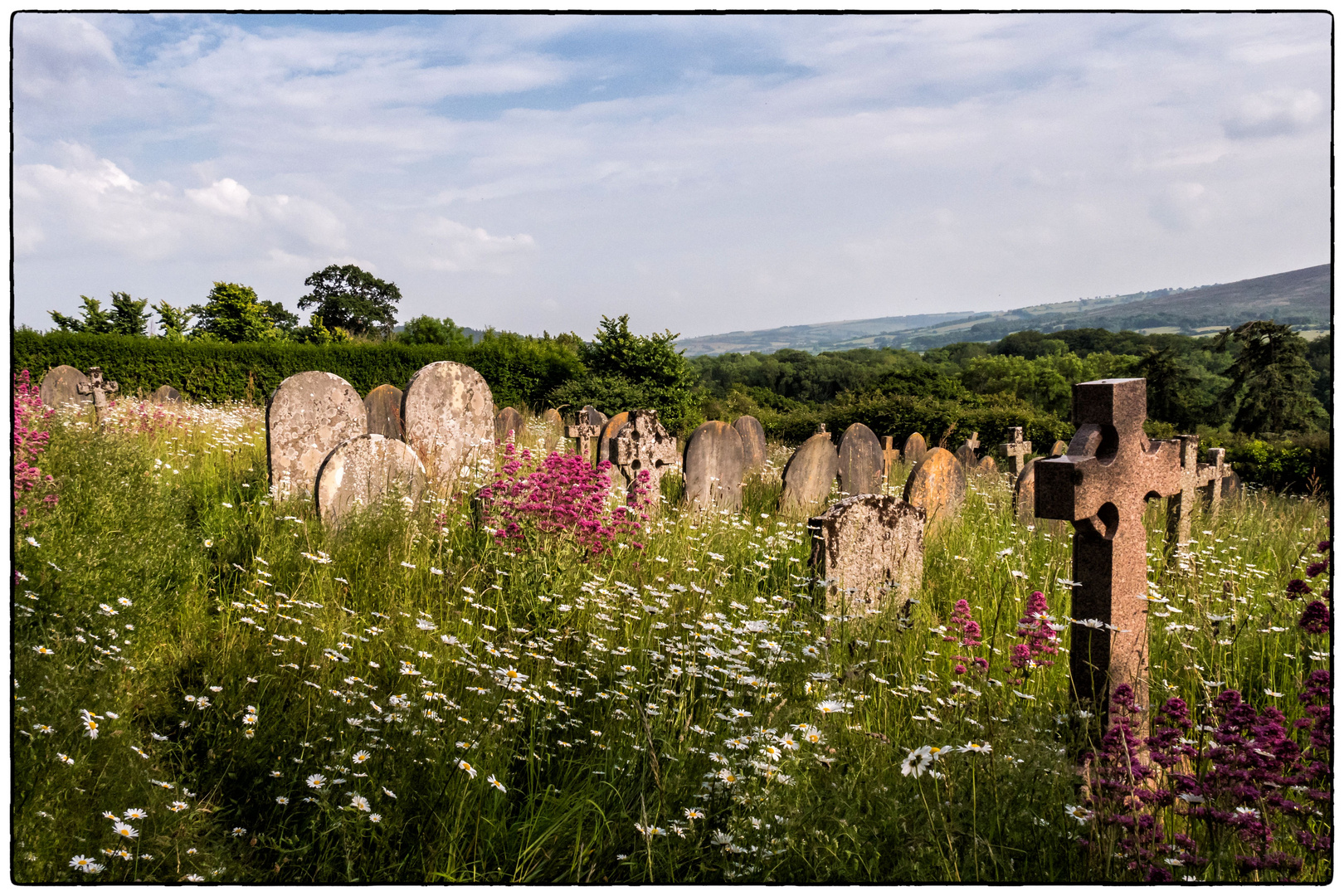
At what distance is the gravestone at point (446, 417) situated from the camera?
7.48m

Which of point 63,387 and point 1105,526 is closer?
point 1105,526

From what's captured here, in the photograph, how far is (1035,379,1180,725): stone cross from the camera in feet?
9.85

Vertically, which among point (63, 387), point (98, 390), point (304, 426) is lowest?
point (304, 426)

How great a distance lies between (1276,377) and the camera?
1672 centimetres

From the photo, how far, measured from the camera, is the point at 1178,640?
4.21 metres

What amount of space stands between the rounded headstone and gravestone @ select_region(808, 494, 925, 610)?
3.67 metres

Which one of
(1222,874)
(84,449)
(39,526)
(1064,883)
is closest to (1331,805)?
(1222,874)

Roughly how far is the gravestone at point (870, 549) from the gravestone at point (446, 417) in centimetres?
399

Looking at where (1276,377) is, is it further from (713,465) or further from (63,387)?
(63,387)

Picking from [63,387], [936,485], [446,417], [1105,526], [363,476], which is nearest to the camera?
[1105,526]

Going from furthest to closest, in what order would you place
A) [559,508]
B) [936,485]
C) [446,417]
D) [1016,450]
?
[1016,450]
[936,485]
[446,417]
[559,508]

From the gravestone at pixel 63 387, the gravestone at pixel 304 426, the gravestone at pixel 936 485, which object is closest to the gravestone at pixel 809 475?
the gravestone at pixel 936 485

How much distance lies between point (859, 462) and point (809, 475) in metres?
1.30

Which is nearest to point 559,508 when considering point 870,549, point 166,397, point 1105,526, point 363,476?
point 870,549
